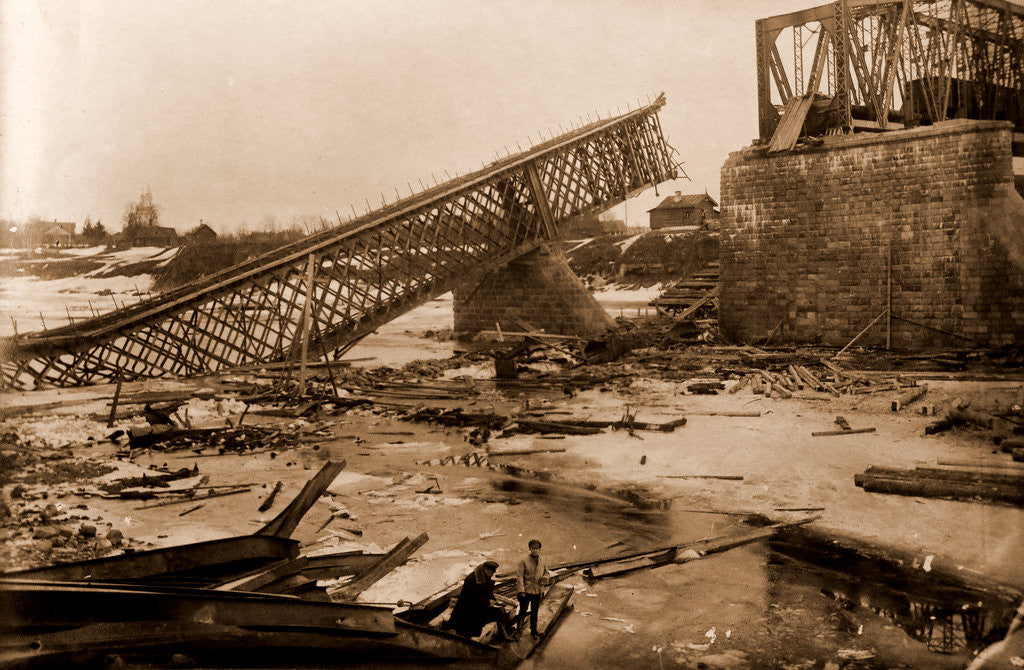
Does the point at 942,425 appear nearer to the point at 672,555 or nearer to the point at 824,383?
the point at 824,383

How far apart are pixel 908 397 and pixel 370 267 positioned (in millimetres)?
12701

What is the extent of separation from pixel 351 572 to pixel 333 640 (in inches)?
68.2

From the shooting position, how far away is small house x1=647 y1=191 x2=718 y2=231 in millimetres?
59156

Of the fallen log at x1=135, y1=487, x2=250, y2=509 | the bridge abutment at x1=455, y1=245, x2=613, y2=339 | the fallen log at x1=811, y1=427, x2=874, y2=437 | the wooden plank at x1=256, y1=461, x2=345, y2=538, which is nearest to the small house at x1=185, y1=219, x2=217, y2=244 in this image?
the bridge abutment at x1=455, y1=245, x2=613, y2=339

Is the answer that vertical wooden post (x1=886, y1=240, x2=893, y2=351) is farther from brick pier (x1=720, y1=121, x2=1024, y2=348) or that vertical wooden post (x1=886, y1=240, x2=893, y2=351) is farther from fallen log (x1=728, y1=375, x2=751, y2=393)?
fallen log (x1=728, y1=375, x2=751, y2=393)

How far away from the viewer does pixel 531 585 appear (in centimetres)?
607

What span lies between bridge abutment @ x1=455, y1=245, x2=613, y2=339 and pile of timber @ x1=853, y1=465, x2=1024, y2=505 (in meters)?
14.4

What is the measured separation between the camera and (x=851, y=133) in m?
21.1

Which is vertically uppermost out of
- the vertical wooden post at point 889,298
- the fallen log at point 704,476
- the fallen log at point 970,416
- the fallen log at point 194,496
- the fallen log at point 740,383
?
the vertical wooden post at point 889,298

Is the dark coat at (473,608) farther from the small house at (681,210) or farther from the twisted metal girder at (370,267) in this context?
the small house at (681,210)

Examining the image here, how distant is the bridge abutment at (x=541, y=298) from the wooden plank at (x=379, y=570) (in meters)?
16.7

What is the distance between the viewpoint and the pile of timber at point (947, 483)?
8.73 m

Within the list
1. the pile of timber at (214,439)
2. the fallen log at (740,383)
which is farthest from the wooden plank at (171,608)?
the fallen log at (740,383)

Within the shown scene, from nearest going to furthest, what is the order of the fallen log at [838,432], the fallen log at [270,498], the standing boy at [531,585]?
the standing boy at [531,585] → the fallen log at [270,498] → the fallen log at [838,432]
